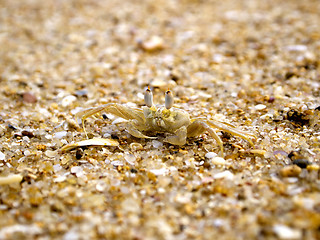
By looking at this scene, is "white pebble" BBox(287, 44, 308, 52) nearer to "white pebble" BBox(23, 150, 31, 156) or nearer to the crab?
the crab

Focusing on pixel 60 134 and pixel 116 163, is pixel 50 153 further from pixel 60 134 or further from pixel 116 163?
pixel 116 163

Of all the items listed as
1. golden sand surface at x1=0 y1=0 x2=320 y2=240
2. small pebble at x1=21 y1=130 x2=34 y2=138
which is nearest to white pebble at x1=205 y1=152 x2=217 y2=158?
golden sand surface at x1=0 y1=0 x2=320 y2=240

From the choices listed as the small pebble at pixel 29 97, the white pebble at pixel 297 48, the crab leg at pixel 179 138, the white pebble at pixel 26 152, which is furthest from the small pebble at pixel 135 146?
the white pebble at pixel 297 48

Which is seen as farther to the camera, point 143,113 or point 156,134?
point 156,134

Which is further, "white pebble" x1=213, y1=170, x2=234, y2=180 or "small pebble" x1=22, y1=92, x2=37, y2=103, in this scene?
"small pebble" x1=22, y1=92, x2=37, y2=103

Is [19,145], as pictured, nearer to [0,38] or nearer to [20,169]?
[20,169]

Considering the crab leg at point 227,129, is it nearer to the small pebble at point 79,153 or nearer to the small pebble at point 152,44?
the small pebble at point 79,153

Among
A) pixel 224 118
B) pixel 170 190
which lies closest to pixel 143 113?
pixel 170 190
